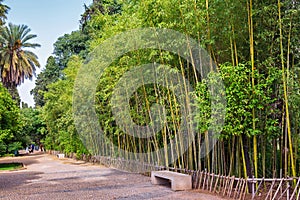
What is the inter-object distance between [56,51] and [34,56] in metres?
4.57

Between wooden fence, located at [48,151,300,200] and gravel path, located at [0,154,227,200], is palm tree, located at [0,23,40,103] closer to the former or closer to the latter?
gravel path, located at [0,154,227,200]

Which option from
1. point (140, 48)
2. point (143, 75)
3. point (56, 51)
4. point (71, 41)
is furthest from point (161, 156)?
point (56, 51)

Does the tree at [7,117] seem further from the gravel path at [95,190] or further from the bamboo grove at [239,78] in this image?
the bamboo grove at [239,78]

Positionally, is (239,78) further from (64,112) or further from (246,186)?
(64,112)

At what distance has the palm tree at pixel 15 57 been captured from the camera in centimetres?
1812

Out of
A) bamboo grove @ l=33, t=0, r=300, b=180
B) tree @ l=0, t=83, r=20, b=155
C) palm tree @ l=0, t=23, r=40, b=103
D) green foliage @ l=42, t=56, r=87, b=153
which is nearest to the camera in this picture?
bamboo grove @ l=33, t=0, r=300, b=180

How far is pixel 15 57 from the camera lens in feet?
60.4

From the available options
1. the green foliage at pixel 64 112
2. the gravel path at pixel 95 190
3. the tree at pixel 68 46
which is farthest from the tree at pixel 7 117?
the tree at pixel 68 46

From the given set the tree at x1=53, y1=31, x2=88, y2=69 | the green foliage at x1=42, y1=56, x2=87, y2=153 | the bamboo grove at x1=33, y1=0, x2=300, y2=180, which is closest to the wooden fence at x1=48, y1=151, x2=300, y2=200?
the bamboo grove at x1=33, y1=0, x2=300, y2=180

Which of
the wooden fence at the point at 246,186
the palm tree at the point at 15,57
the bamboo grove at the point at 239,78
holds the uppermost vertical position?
the palm tree at the point at 15,57

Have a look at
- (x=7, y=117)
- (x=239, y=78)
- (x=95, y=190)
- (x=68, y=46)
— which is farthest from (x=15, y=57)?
(x=239, y=78)

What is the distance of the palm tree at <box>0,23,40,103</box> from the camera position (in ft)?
59.5

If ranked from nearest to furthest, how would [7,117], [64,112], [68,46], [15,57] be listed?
[7,117] → [64,112] → [15,57] → [68,46]

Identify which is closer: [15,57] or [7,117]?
[7,117]
